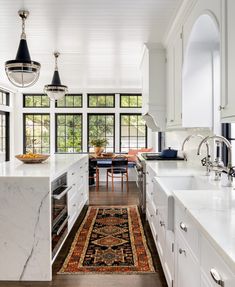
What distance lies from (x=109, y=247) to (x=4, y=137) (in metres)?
6.02

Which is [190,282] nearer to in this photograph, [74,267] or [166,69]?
[74,267]

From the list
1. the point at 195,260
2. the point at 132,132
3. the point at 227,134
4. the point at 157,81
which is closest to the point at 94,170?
the point at 132,132

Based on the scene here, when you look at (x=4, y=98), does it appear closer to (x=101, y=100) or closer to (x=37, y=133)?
(x=37, y=133)

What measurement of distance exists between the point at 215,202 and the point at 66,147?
24.8ft

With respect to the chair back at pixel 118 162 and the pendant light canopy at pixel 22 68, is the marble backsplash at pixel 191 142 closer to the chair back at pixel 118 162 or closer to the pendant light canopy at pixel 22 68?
the chair back at pixel 118 162

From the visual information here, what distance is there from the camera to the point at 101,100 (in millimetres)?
9023

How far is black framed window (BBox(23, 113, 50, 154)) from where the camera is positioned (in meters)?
9.02

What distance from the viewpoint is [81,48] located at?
4.61 meters

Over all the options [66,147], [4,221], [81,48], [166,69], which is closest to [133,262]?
[4,221]

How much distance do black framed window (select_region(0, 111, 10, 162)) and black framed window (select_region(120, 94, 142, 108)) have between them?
3.32 meters

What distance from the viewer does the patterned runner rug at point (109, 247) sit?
9.75 ft

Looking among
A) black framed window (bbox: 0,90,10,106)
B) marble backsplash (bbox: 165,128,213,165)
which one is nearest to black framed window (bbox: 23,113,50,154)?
black framed window (bbox: 0,90,10,106)

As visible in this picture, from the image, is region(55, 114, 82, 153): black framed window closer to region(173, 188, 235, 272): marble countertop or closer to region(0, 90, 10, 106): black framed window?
region(0, 90, 10, 106): black framed window

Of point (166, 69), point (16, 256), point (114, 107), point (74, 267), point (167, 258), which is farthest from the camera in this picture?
point (114, 107)
